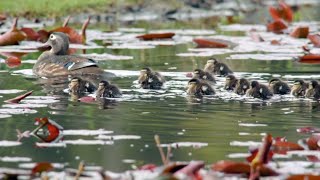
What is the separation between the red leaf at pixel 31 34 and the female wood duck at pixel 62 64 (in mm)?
2184

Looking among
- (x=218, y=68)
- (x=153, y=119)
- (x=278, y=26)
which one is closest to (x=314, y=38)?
(x=218, y=68)

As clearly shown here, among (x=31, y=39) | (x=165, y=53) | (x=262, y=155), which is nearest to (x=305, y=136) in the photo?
(x=262, y=155)

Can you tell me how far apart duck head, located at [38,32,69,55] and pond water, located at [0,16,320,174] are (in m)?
1.10

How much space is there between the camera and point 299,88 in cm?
1321

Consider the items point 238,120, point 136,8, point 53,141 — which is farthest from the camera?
point 136,8

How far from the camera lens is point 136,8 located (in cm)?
2575

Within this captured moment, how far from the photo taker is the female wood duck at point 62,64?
1540 cm

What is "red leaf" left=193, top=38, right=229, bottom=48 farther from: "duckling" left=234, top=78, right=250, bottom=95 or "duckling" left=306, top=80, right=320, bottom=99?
"duckling" left=306, top=80, right=320, bottom=99

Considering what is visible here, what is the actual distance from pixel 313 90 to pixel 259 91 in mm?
633

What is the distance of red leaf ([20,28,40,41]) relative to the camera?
19.1m

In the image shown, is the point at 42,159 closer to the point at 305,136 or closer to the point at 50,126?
the point at 50,126

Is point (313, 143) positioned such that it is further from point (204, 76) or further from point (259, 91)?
point (204, 76)

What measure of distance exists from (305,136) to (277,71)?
5691 mm

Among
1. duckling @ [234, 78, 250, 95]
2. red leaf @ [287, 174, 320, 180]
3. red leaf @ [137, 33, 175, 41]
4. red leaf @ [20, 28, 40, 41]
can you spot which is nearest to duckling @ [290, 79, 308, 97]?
duckling @ [234, 78, 250, 95]
